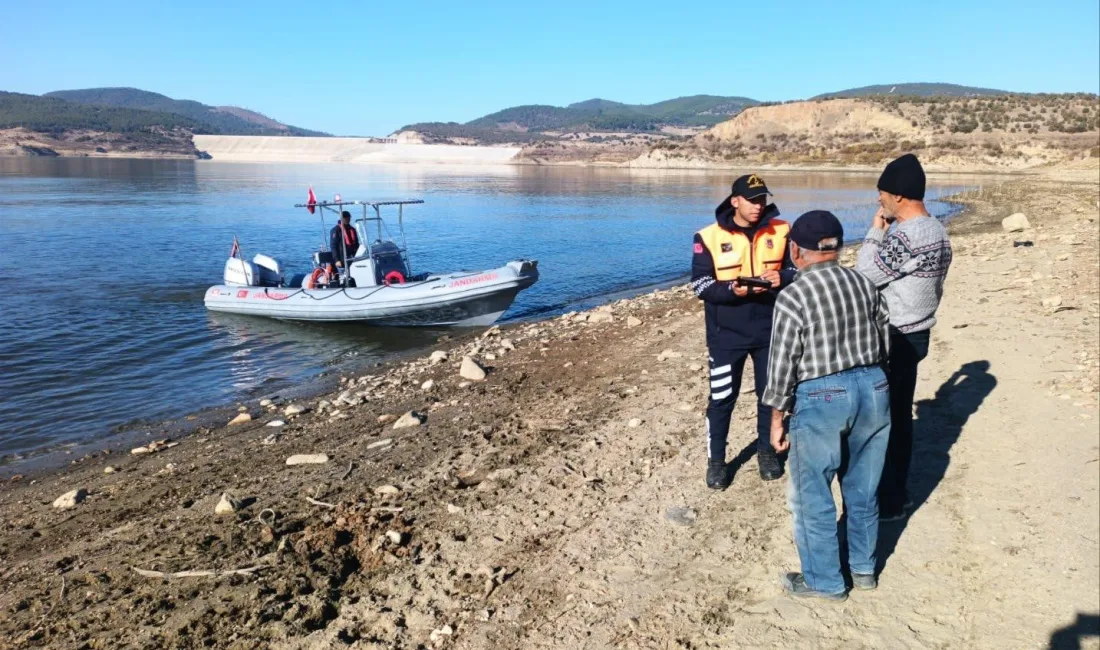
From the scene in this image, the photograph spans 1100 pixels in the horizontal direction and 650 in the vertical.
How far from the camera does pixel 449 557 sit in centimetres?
405

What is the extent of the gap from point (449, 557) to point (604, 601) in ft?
3.20

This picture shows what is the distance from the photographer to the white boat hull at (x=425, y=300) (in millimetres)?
12102

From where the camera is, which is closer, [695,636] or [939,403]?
[695,636]

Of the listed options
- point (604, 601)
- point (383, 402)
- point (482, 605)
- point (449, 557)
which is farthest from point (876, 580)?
point (383, 402)

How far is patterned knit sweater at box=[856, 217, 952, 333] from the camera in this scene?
3510mm

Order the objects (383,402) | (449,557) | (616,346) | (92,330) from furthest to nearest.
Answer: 1. (92,330)
2. (616,346)
3. (383,402)
4. (449,557)

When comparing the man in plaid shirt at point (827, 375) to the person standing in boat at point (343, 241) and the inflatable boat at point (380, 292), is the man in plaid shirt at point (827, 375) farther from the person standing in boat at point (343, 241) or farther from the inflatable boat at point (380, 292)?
the person standing in boat at point (343, 241)

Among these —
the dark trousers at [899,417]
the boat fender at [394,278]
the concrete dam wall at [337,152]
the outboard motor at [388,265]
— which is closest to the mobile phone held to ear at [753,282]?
the dark trousers at [899,417]

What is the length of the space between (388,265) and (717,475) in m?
9.60

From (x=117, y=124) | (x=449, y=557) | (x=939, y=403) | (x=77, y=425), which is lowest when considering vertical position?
(x=77, y=425)

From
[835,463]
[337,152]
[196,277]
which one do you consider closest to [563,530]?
[835,463]

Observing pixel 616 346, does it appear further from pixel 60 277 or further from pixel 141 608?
pixel 60 277

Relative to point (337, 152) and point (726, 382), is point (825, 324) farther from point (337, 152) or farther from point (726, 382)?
point (337, 152)

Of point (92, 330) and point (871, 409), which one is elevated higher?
point (871, 409)
